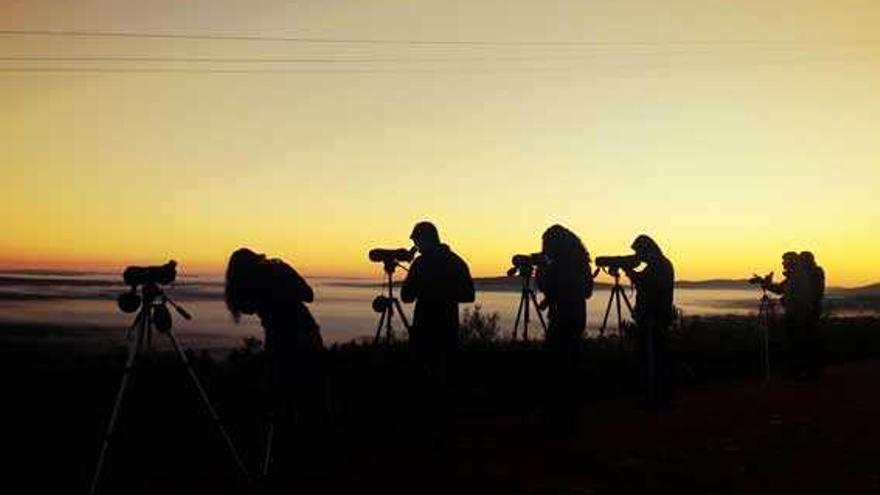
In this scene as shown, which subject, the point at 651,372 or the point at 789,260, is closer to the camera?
the point at 651,372

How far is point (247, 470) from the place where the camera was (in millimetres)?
6570

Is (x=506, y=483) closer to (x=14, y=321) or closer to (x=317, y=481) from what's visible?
(x=317, y=481)

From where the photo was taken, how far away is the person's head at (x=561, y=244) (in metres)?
8.44

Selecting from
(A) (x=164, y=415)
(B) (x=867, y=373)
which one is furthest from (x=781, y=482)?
(B) (x=867, y=373)

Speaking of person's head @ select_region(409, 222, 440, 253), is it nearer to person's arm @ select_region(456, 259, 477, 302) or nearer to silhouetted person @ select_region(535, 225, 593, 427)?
person's arm @ select_region(456, 259, 477, 302)

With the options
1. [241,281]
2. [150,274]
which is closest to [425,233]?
[241,281]

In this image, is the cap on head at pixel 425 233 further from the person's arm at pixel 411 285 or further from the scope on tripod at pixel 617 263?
the scope on tripod at pixel 617 263

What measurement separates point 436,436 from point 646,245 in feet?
12.9

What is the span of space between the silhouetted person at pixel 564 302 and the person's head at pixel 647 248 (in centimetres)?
170

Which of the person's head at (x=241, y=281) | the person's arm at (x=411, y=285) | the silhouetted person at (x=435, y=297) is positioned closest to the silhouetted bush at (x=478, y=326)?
the silhouetted person at (x=435, y=297)

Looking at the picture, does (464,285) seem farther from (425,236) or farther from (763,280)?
(763,280)

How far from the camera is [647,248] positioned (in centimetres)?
1005

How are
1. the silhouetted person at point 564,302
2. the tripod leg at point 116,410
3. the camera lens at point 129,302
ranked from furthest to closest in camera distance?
1. the silhouetted person at point 564,302
2. the camera lens at point 129,302
3. the tripod leg at point 116,410

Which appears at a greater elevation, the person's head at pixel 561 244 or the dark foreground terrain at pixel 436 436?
the person's head at pixel 561 244
